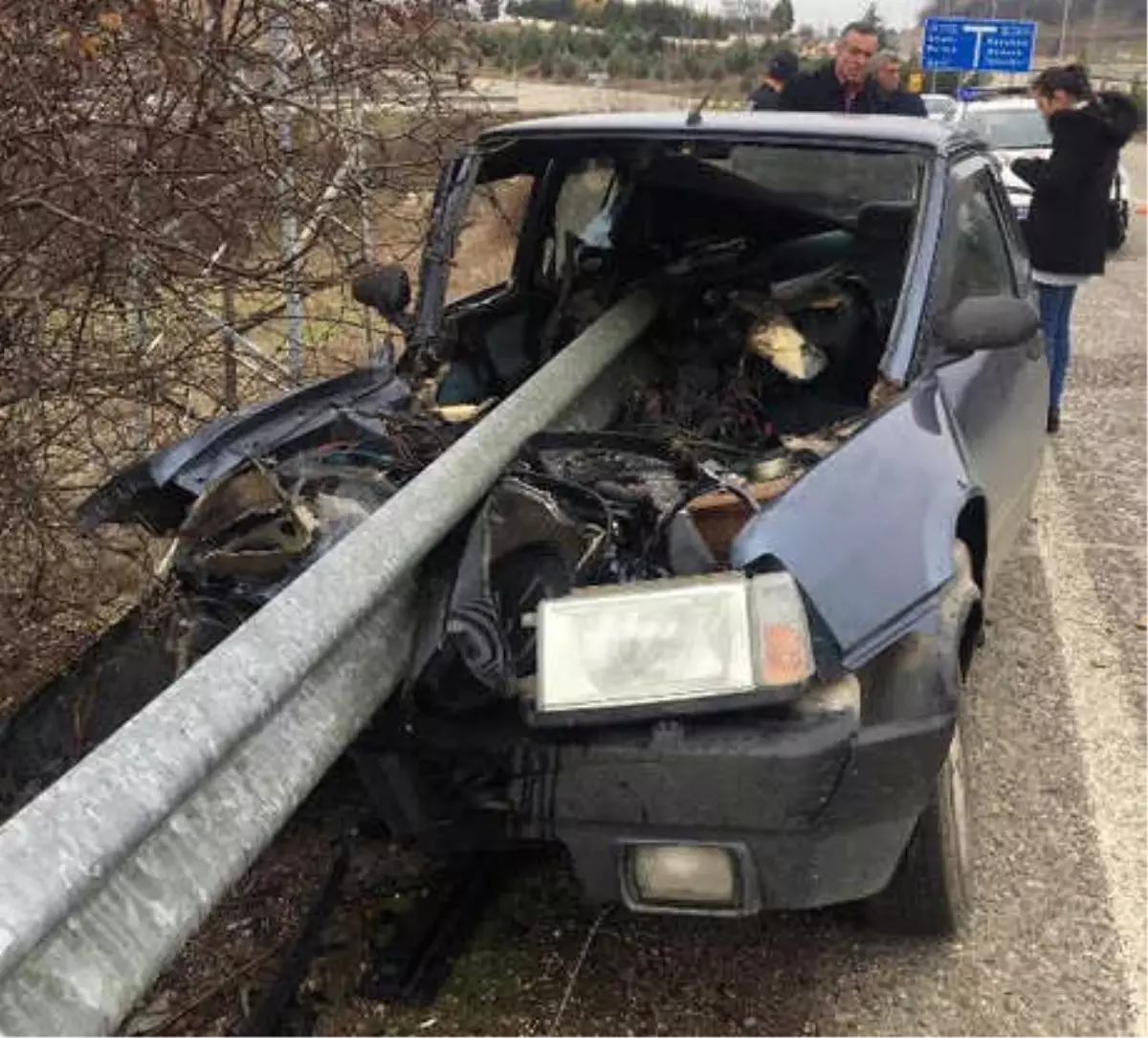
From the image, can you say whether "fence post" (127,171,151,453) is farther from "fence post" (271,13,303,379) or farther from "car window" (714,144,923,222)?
"car window" (714,144,923,222)

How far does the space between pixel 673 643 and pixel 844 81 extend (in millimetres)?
5734

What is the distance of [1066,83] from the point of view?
6.84 m

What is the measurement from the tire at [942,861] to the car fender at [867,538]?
20cm

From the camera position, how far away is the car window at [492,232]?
4.72 m

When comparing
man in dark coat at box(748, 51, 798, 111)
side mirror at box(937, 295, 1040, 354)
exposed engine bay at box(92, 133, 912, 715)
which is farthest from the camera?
man in dark coat at box(748, 51, 798, 111)

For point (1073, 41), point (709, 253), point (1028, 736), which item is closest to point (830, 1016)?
point (1028, 736)

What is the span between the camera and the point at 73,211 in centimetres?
370

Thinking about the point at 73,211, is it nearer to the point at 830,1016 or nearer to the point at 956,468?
the point at 956,468

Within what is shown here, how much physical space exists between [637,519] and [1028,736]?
1715 millimetres

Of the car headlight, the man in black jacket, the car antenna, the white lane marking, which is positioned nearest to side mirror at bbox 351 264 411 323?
the car antenna

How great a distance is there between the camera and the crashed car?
2.42 m

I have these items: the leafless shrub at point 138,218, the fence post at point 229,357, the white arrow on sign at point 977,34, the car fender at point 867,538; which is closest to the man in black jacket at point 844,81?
the leafless shrub at point 138,218

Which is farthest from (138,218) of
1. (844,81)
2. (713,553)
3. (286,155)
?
(844,81)

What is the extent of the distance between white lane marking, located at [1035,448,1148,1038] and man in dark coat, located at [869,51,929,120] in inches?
108
